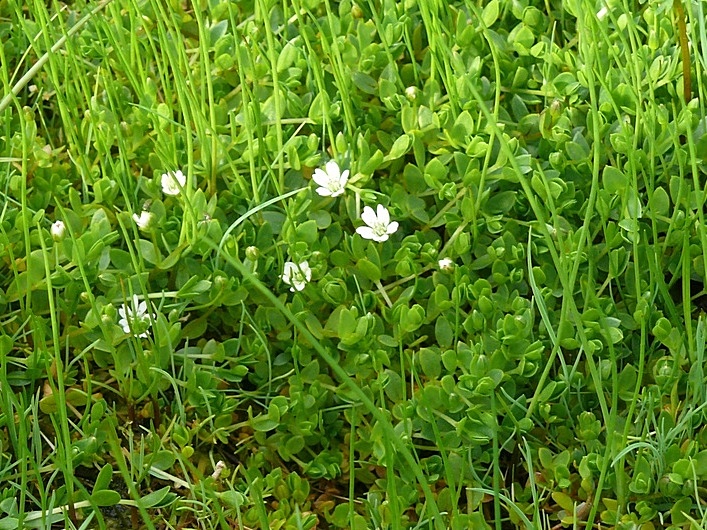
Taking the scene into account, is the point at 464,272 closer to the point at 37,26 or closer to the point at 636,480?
the point at 636,480

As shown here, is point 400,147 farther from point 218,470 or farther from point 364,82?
point 218,470

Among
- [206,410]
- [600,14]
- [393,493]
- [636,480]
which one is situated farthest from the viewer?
[600,14]

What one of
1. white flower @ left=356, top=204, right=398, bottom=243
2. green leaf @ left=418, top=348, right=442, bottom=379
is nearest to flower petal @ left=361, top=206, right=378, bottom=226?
white flower @ left=356, top=204, right=398, bottom=243

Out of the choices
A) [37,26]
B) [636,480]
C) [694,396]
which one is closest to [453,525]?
[636,480]

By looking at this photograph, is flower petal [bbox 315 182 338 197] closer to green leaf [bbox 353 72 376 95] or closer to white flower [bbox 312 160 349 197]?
white flower [bbox 312 160 349 197]

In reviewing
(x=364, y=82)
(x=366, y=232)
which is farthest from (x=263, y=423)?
(x=364, y=82)

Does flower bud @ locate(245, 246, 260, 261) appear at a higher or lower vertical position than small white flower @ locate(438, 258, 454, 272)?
higher

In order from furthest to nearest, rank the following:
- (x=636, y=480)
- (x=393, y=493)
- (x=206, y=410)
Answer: (x=206, y=410) < (x=636, y=480) < (x=393, y=493)
